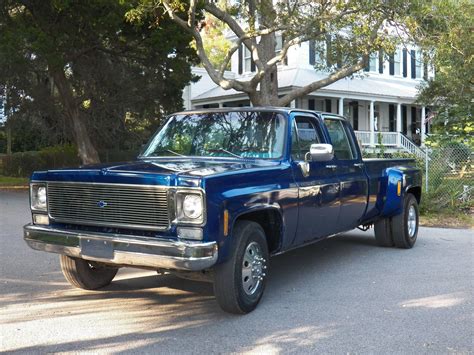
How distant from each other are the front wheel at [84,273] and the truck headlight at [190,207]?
1592 mm

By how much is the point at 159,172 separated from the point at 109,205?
0.56 meters

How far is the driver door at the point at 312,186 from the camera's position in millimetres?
5750

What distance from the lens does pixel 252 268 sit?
200 inches

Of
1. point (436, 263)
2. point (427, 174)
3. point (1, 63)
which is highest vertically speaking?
point (1, 63)

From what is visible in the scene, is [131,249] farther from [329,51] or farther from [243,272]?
[329,51]

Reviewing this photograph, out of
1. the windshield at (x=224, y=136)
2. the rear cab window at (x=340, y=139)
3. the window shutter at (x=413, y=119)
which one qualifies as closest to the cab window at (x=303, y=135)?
the windshield at (x=224, y=136)

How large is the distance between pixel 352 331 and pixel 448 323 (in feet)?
3.12

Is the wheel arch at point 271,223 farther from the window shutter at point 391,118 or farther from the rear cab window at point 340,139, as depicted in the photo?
the window shutter at point 391,118

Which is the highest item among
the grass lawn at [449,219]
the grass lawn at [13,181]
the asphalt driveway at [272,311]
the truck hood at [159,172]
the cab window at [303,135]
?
the cab window at [303,135]

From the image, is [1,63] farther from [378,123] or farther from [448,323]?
[378,123]

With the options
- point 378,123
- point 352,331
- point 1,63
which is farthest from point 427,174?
point 378,123

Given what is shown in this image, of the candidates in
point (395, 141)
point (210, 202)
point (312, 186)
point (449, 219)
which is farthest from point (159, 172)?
point (395, 141)

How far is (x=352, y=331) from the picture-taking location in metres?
4.62

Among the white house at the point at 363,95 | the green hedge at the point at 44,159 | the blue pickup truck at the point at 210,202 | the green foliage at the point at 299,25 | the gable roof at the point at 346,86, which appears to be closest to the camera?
the blue pickup truck at the point at 210,202
